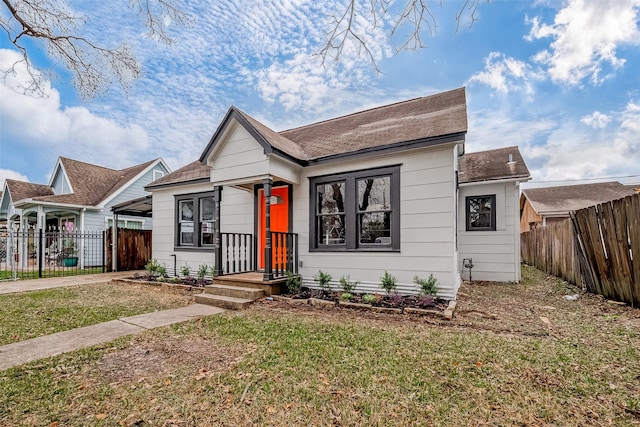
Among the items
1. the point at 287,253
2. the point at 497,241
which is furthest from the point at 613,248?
the point at 287,253

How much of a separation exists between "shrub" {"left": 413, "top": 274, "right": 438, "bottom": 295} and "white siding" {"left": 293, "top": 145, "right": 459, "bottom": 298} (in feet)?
0.32

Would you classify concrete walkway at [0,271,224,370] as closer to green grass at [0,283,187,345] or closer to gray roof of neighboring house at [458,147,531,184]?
green grass at [0,283,187,345]

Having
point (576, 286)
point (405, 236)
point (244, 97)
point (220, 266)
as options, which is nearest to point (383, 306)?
point (405, 236)

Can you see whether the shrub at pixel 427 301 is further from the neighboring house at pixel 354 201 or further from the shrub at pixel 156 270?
the shrub at pixel 156 270

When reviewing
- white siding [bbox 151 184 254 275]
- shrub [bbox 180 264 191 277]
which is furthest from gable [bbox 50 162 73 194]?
shrub [bbox 180 264 191 277]

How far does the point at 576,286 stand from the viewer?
7594mm

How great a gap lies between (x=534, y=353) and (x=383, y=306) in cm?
252

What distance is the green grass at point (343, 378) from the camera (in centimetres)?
226

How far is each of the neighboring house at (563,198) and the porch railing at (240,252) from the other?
62.3 feet

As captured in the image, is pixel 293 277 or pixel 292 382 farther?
pixel 293 277

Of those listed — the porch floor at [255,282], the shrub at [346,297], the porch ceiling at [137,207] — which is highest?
the porch ceiling at [137,207]

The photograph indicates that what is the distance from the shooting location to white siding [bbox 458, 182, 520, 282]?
8.72 meters

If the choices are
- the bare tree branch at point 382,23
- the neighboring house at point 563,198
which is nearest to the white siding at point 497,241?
the bare tree branch at point 382,23

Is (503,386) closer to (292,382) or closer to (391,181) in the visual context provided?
(292,382)
